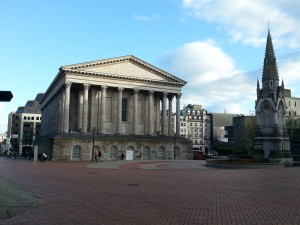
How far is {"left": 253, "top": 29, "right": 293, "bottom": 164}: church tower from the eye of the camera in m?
41.0

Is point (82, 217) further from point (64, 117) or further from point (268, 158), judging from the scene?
point (64, 117)

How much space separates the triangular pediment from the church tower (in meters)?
31.5

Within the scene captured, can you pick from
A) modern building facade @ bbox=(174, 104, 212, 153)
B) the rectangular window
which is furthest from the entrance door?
modern building facade @ bbox=(174, 104, 212, 153)

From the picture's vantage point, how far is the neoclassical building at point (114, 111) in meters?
62.6

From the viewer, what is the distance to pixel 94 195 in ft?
52.3

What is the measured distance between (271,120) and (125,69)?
35.6 meters

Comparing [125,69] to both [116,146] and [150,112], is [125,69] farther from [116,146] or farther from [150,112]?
[116,146]

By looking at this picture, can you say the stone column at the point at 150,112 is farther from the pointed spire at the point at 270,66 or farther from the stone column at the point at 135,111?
the pointed spire at the point at 270,66

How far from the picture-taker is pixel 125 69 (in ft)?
229

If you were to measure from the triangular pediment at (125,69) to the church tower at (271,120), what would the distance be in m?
31.5

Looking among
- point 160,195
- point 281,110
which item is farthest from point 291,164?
point 160,195

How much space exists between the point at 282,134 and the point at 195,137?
356ft

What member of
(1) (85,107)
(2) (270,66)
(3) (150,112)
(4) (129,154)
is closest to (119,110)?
(1) (85,107)

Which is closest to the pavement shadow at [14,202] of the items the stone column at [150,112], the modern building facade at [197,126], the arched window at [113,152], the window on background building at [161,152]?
the arched window at [113,152]
